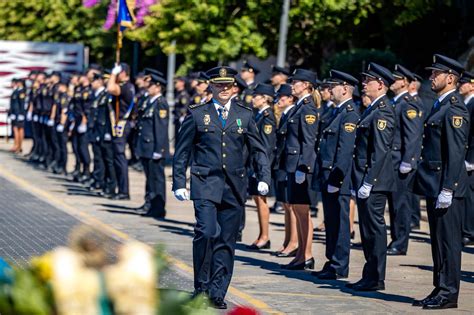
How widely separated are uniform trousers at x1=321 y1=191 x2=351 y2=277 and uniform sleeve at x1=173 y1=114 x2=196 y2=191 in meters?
2.28

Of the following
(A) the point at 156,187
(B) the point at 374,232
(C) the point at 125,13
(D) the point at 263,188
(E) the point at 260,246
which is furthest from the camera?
(C) the point at 125,13

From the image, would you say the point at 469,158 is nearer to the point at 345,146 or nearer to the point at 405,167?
the point at 405,167

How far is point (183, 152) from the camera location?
35.9ft

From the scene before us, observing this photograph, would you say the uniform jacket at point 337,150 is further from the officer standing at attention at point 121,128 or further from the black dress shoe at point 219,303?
the officer standing at attention at point 121,128

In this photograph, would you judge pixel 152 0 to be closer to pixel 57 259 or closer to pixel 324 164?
pixel 324 164

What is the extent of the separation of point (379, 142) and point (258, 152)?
119 cm

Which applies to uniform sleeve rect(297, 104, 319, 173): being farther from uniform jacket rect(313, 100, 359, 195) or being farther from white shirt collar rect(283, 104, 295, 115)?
white shirt collar rect(283, 104, 295, 115)

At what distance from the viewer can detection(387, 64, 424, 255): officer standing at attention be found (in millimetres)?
14884

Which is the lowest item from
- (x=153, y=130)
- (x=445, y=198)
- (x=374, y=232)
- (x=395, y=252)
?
(x=395, y=252)

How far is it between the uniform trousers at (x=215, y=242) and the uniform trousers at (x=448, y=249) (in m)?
1.73

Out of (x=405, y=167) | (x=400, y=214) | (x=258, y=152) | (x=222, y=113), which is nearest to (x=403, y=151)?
(x=405, y=167)

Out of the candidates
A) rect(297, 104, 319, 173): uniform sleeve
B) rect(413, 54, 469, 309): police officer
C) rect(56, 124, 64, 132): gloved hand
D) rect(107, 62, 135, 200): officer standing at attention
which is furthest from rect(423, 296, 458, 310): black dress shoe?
rect(56, 124, 64, 132): gloved hand

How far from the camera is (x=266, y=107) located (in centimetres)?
1556

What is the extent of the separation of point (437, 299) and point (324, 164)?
8.15ft
